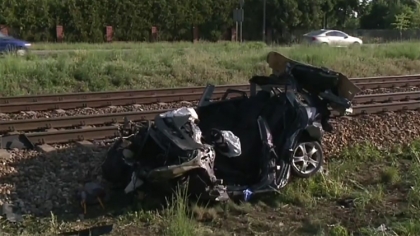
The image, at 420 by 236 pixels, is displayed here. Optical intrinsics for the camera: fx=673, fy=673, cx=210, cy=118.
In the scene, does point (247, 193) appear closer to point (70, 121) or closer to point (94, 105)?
point (70, 121)

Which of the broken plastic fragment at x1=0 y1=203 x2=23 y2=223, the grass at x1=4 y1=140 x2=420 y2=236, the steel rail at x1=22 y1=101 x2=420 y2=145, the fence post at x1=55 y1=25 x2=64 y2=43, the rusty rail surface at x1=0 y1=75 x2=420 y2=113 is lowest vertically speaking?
the grass at x1=4 y1=140 x2=420 y2=236

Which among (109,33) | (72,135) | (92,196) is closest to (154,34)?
(109,33)

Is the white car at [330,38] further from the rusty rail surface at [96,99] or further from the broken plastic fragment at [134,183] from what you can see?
the broken plastic fragment at [134,183]

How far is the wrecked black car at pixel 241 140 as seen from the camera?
7.19 m

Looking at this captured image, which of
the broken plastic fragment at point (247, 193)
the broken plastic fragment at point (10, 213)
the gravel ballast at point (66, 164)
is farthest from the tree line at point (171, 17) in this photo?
the broken plastic fragment at point (247, 193)

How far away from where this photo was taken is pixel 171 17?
174 feet

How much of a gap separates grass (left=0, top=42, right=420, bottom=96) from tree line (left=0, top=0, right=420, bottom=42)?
2626 cm

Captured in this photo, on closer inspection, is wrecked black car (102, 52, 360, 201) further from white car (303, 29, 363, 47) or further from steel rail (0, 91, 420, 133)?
white car (303, 29, 363, 47)

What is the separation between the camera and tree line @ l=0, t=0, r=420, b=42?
48.0 m

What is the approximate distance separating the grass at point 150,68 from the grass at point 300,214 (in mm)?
9711

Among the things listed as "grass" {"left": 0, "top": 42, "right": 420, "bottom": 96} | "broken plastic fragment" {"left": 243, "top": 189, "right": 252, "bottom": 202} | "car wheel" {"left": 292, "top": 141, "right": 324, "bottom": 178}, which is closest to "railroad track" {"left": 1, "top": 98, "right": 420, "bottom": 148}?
"car wheel" {"left": 292, "top": 141, "right": 324, "bottom": 178}

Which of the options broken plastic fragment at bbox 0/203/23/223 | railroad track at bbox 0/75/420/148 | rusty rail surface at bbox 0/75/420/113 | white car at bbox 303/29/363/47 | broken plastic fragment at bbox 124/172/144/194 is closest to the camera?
broken plastic fragment at bbox 0/203/23/223

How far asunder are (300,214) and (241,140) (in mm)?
1236

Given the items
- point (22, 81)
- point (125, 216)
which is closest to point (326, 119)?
point (125, 216)
